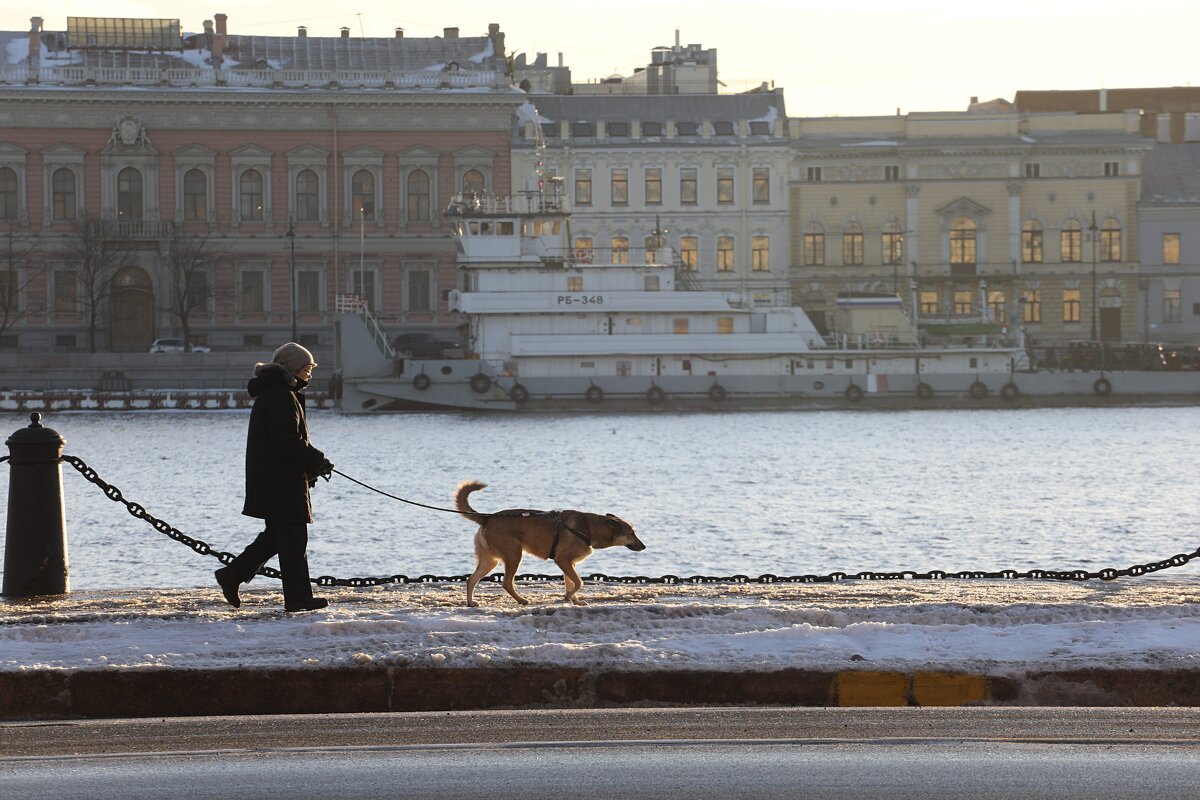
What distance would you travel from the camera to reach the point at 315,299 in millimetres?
75188

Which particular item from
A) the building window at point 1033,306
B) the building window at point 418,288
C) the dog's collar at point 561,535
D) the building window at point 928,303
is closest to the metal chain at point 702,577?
the dog's collar at point 561,535

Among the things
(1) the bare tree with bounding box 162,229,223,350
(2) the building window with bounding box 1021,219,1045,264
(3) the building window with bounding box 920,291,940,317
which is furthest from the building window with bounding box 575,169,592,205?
(2) the building window with bounding box 1021,219,1045,264

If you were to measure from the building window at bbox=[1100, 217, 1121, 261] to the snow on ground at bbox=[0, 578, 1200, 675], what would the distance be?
76052 millimetres

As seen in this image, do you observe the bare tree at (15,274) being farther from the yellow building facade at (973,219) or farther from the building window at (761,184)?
the yellow building facade at (973,219)

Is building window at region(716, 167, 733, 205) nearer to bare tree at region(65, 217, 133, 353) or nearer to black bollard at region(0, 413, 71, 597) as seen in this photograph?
bare tree at region(65, 217, 133, 353)

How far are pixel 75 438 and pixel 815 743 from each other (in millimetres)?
43170

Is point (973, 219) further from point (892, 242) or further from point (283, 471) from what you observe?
point (283, 471)

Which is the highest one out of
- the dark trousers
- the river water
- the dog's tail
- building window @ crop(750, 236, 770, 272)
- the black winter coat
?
building window @ crop(750, 236, 770, 272)

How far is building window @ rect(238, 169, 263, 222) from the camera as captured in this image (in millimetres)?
75750

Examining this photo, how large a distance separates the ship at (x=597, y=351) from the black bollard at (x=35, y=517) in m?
46.8

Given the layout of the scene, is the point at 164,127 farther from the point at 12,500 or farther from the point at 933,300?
the point at 12,500

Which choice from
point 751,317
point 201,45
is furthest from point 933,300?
point 201,45

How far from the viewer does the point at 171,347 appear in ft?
230

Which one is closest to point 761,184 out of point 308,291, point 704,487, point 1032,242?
point 1032,242
